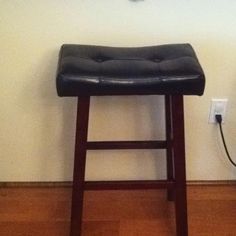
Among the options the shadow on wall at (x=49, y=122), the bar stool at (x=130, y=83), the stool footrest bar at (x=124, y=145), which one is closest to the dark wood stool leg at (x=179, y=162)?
the bar stool at (x=130, y=83)

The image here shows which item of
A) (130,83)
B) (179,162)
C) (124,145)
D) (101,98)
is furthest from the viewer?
(101,98)

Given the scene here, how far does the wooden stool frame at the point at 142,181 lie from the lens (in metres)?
1.05

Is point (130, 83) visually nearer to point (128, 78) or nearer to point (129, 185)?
point (128, 78)

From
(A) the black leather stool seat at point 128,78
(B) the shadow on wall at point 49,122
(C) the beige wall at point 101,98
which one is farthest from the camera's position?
(B) the shadow on wall at point 49,122

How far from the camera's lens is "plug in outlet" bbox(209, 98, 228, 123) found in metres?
1.38

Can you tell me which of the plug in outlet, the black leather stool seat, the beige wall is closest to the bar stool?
the black leather stool seat

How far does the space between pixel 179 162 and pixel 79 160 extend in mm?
310

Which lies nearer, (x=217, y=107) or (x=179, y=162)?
(x=179, y=162)

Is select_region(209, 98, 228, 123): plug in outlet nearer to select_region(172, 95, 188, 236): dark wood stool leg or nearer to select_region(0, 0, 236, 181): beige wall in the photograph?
select_region(0, 0, 236, 181): beige wall

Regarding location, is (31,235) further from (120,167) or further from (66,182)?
(120,167)

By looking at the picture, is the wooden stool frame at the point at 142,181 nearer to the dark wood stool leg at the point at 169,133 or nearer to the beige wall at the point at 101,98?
the dark wood stool leg at the point at 169,133

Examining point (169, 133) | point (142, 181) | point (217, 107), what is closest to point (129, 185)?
point (142, 181)

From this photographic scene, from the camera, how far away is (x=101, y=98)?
138 centimetres

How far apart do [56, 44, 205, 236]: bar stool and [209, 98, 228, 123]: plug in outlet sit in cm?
23
